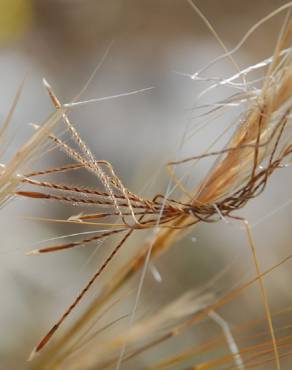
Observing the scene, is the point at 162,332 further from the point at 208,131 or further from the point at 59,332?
the point at 208,131

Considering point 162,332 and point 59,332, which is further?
point 59,332

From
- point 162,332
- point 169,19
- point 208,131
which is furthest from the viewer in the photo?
point 169,19

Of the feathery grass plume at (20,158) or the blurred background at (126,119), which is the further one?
the blurred background at (126,119)

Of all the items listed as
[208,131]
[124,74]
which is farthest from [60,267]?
[124,74]

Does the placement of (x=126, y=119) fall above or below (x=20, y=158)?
above

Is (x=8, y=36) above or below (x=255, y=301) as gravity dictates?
above

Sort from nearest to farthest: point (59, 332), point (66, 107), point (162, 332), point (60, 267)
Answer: point (66, 107) < point (162, 332) < point (59, 332) < point (60, 267)

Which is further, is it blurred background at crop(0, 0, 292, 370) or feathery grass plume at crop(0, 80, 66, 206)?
blurred background at crop(0, 0, 292, 370)

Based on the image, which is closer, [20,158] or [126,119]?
[20,158]
